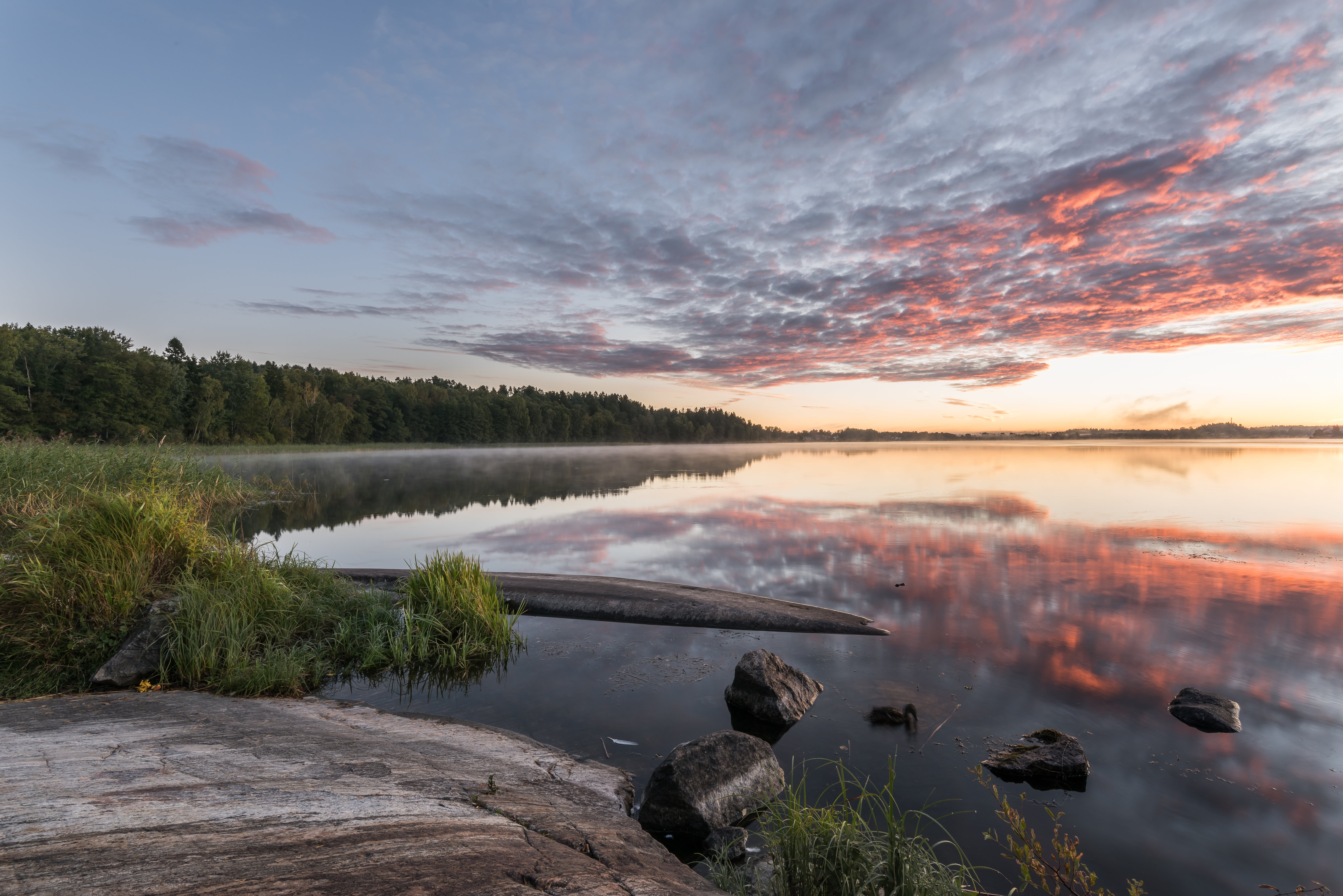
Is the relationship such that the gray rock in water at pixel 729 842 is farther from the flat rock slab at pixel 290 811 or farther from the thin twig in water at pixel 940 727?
the thin twig in water at pixel 940 727

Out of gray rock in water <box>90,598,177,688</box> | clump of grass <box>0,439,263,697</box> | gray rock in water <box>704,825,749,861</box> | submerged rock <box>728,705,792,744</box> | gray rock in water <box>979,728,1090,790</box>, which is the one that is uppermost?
clump of grass <box>0,439,263,697</box>

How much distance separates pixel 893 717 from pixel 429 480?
50962 mm

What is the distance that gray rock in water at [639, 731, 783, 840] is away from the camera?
553 centimetres

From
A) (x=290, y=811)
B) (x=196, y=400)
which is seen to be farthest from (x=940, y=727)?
(x=196, y=400)

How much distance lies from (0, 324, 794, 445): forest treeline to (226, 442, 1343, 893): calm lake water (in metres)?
Result: 65.1

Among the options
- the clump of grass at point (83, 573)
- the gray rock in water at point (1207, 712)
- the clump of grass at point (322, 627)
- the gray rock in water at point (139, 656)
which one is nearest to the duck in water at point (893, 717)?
the gray rock in water at point (1207, 712)

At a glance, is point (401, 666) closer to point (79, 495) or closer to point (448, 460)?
point (79, 495)

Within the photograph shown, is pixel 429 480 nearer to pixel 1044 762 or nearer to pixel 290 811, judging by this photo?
pixel 290 811

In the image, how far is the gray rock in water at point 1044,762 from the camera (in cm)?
656

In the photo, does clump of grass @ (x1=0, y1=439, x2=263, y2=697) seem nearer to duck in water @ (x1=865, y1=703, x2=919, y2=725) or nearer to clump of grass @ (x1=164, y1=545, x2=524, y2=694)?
clump of grass @ (x1=164, y1=545, x2=524, y2=694)

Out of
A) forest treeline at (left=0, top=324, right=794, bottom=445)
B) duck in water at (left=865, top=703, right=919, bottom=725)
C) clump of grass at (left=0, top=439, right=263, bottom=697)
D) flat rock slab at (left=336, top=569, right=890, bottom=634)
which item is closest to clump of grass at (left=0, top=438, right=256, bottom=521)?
clump of grass at (left=0, top=439, right=263, bottom=697)

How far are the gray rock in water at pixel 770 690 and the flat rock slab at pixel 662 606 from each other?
11.6 ft

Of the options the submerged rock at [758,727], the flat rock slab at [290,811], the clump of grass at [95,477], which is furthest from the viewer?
the clump of grass at [95,477]

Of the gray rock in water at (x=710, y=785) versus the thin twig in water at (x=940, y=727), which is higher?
the gray rock in water at (x=710, y=785)
